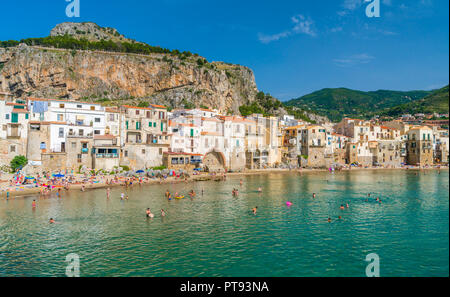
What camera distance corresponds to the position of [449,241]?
6.43m

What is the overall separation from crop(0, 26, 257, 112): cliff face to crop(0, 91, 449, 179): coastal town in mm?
38353

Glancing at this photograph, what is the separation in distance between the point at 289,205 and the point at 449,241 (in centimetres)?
2667

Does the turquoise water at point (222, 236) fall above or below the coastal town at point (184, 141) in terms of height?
below

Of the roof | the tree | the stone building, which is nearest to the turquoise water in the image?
the tree

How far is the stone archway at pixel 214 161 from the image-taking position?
63981 mm
